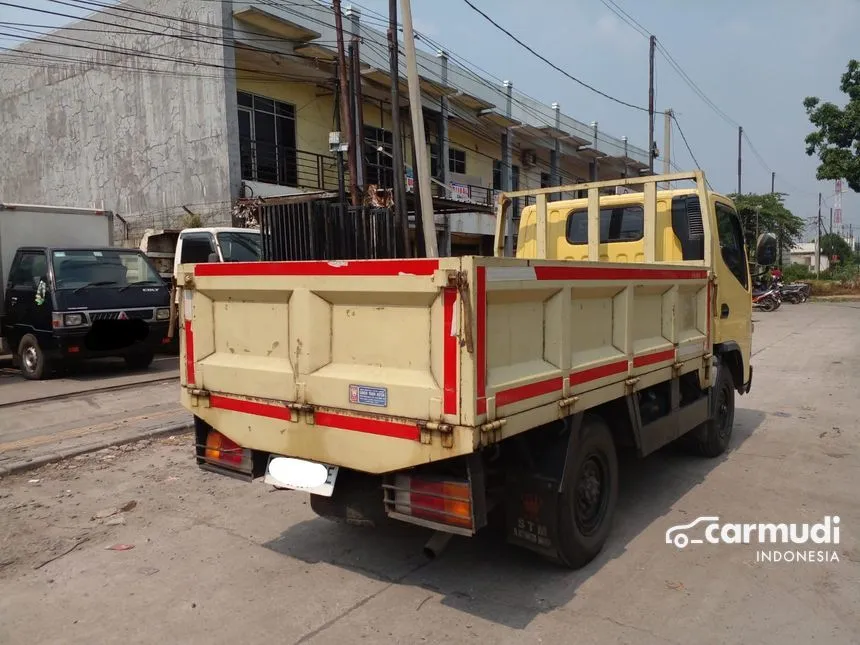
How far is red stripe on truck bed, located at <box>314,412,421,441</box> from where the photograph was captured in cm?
315

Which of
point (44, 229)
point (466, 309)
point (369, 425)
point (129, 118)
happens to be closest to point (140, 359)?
point (44, 229)

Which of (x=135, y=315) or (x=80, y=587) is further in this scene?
(x=135, y=315)

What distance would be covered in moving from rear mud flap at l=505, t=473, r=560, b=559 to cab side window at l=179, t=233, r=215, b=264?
935 cm

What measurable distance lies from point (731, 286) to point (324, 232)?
3.65 metres

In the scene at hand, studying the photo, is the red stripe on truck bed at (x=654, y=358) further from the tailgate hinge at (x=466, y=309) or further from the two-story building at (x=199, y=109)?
the two-story building at (x=199, y=109)

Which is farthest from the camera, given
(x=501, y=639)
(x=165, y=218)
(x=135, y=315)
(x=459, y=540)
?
(x=165, y=218)

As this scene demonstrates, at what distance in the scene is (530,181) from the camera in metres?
31.2

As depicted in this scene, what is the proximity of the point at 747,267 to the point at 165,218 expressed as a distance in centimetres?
1499

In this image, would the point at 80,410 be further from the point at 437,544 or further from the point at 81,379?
the point at 437,544

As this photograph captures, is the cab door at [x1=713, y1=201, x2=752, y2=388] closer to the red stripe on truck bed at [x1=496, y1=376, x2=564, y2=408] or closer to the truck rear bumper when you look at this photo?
the red stripe on truck bed at [x1=496, y1=376, x2=564, y2=408]

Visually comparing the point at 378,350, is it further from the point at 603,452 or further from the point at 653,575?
the point at 653,575

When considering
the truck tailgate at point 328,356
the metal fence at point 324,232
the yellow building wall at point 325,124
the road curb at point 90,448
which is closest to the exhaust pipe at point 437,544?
the truck tailgate at point 328,356

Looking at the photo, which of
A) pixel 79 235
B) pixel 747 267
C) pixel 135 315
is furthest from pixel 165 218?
pixel 747 267

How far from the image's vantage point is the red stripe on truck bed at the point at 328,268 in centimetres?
→ 306
